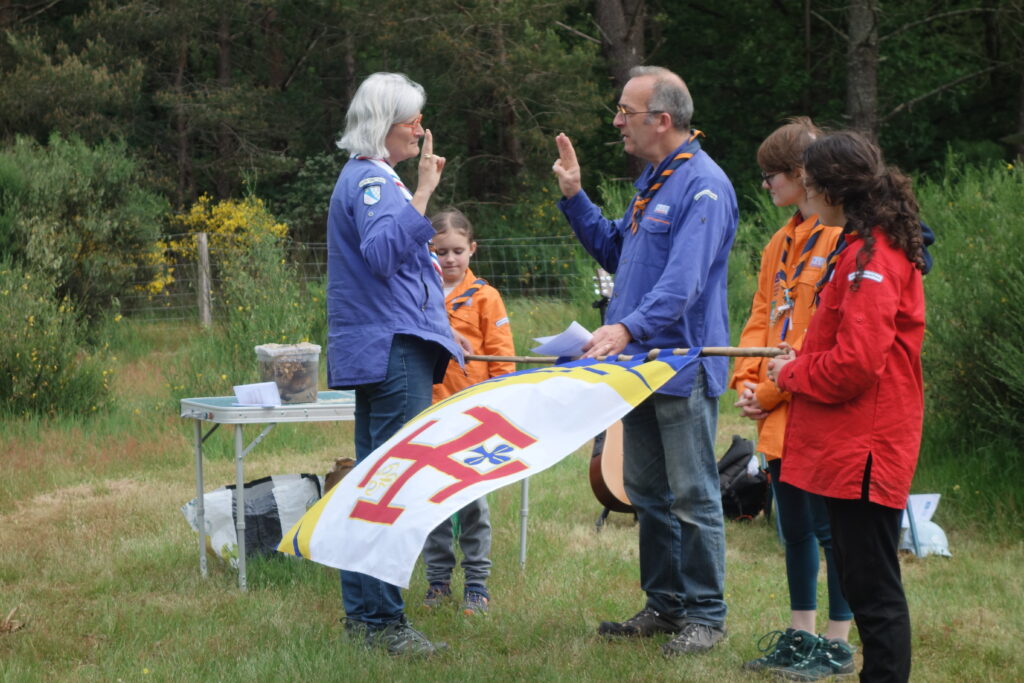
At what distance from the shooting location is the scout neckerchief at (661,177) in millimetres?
4105

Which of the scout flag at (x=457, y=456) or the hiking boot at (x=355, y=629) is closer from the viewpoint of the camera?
the scout flag at (x=457, y=456)

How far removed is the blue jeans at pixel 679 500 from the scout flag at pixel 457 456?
51 centimetres

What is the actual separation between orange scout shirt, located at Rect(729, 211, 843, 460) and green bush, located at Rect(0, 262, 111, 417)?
6752 mm

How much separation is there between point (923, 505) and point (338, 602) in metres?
3.08

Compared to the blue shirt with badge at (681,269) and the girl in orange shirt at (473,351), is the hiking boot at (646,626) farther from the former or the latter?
the blue shirt with badge at (681,269)

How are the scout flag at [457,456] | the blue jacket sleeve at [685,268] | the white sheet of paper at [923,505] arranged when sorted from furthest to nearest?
1. the white sheet of paper at [923,505]
2. the blue jacket sleeve at [685,268]
3. the scout flag at [457,456]

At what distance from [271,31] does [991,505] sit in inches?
979

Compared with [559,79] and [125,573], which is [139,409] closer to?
[125,573]

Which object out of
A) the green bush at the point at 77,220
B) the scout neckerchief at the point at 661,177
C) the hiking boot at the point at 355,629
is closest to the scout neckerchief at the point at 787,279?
the scout neckerchief at the point at 661,177

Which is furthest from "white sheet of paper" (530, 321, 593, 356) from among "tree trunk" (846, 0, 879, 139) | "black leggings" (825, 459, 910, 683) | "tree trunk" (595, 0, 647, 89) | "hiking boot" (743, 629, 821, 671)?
"tree trunk" (595, 0, 647, 89)

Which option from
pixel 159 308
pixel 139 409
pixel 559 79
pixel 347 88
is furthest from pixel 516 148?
pixel 139 409

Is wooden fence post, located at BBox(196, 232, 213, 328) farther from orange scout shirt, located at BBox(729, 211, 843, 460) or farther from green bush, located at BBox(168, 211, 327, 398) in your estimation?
orange scout shirt, located at BBox(729, 211, 843, 460)

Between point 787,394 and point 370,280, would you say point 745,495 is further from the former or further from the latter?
point 370,280

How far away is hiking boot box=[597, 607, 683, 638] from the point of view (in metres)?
4.38
